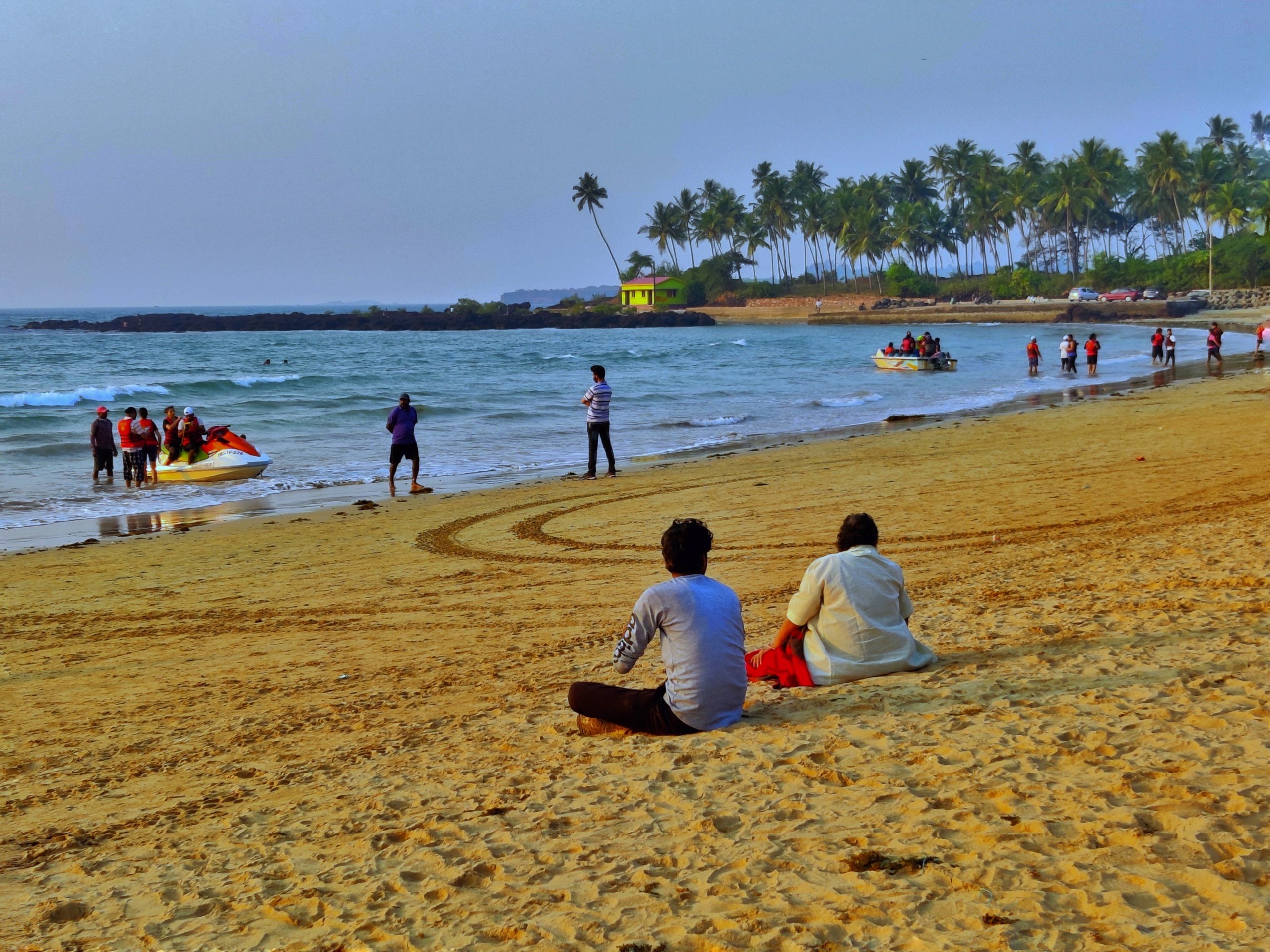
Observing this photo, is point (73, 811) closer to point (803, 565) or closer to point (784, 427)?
point (803, 565)

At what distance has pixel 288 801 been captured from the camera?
439 cm

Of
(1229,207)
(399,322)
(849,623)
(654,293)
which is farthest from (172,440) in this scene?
(654,293)

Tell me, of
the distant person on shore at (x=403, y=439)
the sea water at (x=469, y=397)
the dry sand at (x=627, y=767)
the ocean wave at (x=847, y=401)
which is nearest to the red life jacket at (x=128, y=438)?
the sea water at (x=469, y=397)

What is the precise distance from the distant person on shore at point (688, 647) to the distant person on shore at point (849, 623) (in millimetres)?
592

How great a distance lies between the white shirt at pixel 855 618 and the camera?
A: 5109 mm

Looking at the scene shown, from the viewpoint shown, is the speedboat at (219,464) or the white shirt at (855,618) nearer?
the white shirt at (855,618)

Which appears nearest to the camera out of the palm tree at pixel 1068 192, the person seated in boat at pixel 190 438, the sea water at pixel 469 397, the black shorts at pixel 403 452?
the black shorts at pixel 403 452

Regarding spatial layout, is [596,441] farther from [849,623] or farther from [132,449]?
[849,623]

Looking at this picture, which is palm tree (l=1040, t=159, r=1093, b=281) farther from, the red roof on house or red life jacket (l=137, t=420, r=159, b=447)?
red life jacket (l=137, t=420, r=159, b=447)

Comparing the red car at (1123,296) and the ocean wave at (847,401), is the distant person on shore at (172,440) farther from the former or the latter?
the red car at (1123,296)

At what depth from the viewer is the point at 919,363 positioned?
118ft

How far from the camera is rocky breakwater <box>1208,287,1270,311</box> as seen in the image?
2625 inches

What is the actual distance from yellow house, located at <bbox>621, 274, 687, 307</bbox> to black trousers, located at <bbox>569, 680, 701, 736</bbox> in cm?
11476

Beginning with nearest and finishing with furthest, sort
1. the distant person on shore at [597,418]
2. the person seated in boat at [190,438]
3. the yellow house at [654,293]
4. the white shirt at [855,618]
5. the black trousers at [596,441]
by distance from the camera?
the white shirt at [855,618] → the distant person on shore at [597,418] → the black trousers at [596,441] → the person seated in boat at [190,438] → the yellow house at [654,293]
